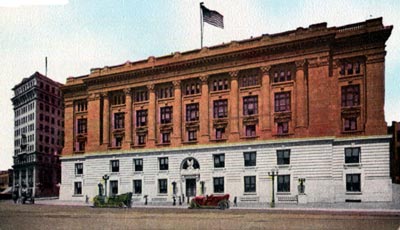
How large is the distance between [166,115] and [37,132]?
578 inches

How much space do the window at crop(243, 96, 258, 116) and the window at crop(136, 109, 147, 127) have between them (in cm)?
1141

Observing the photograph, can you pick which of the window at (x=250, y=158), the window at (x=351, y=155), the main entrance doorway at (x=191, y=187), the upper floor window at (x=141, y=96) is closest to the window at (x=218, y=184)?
the main entrance doorway at (x=191, y=187)

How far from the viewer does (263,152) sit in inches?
1517

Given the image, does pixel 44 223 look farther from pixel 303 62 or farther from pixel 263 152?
pixel 303 62

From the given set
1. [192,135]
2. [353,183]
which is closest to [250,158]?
[192,135]

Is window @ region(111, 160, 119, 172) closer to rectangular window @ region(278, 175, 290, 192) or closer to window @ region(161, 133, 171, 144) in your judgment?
window @ region(161, 133, 171, 144)

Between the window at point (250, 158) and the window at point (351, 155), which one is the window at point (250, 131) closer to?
the window at point (250, 158)

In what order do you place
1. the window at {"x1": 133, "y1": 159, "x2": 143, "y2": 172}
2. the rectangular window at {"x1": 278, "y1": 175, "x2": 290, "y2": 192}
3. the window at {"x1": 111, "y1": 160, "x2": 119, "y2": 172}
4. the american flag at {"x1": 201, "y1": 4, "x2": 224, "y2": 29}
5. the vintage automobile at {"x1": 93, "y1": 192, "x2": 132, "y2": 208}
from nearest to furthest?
1. the american flag at {"x1": 201, "y1": 4, "x2": 224, "y2": 29}
2. the rectangular window at {"x1": 278, "y1": 175, "x2": 290, "y2": 192}
3. the vintage automobile at {"x1": 93, "y1": 192, "x2": 132, "y2": 208}
4. the window at {"x1": 133, "y1": 159, "x2": 143, "y2": 172}
5. the window at {"x1": 111, "y1": 160, "x2": 119, "y2": 172}

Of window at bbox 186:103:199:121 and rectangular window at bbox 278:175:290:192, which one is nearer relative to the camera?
rectangular window at bbox 278:175:290:192

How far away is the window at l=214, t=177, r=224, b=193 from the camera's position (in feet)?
133

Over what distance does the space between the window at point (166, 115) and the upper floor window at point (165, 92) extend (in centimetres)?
126

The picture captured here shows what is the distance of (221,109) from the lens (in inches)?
1662

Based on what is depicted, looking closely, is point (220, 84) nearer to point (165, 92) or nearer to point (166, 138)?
point (165, 92)

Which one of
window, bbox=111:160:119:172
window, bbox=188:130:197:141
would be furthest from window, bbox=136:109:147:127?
window, bbox=188:130:197:141
